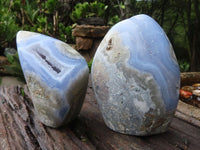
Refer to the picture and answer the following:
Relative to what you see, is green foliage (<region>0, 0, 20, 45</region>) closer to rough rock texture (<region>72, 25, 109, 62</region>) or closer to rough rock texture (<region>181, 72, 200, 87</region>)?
rough rock texture (<region>72, 25, 109, 62</region>)

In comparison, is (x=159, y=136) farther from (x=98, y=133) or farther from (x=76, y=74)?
(x=76, y=74)

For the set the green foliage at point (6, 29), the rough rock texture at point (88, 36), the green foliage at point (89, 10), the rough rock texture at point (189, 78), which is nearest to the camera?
the rough rock texture at point (189, 78)

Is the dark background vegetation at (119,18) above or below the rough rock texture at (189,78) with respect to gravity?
above

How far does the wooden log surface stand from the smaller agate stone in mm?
96

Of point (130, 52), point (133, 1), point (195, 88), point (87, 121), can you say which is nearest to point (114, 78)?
point (130, 52)

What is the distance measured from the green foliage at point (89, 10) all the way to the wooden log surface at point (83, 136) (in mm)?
2810

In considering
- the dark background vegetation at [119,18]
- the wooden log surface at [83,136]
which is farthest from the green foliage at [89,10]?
the wooden log surface at [83,136]

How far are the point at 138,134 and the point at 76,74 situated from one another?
1.48 ft

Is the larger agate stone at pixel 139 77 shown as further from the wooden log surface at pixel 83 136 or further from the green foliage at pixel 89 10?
the green foliage at pixel 89 10

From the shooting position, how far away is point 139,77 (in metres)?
0.97

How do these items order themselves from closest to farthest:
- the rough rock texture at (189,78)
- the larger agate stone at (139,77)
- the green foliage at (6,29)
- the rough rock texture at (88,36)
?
the larger agate stone at (139,77) → the rough rock texture at (189,78) → the rough rock texture at (88,36) → the green foliage at (6,29)

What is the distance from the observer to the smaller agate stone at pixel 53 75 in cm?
105

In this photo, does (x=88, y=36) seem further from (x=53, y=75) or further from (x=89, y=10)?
(x=53, y=75)

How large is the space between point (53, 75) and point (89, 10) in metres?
3.23
